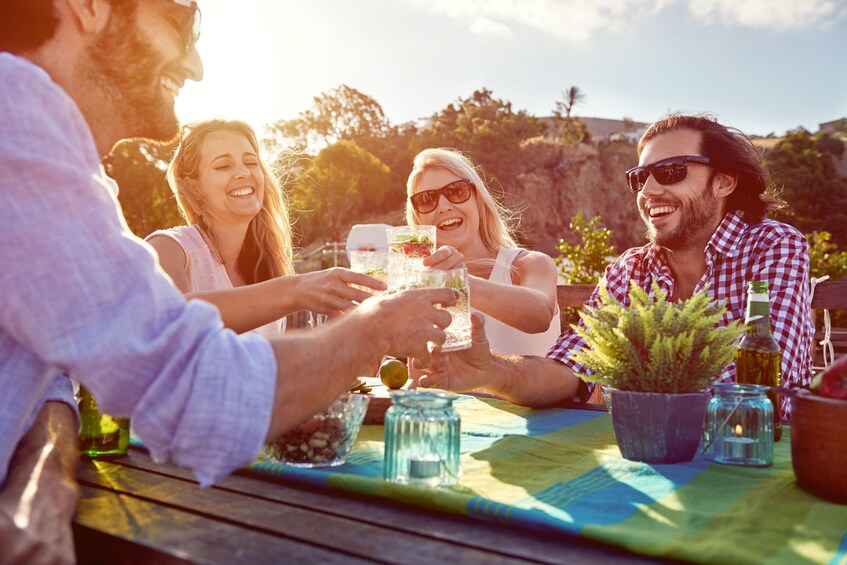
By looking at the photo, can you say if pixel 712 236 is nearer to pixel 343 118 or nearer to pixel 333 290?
pixel 333 290

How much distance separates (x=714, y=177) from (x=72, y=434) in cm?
302

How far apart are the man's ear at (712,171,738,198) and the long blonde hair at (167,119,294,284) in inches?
95.5

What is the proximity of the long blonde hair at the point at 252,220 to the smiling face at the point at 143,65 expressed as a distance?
234 cm

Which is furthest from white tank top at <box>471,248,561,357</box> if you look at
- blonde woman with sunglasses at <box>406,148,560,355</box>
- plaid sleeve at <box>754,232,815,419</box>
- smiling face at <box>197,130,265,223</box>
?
smiling face at <box>197,130,265,223</box>

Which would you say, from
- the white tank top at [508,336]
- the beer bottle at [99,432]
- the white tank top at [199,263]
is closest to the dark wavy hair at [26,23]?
the beer bottle at [99,432]

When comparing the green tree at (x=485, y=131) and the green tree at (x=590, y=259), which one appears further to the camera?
the green tree at (x=485, y=131)

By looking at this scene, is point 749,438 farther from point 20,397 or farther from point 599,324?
point 20,397

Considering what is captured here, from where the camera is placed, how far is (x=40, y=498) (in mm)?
1039

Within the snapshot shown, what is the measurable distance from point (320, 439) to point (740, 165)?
2.70m

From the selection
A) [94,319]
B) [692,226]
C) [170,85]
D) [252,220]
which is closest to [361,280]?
[170,85]

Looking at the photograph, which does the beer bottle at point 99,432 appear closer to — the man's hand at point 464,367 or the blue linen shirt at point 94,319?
the blue linen shirt at point 94,319

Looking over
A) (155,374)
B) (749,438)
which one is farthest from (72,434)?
(749,438)

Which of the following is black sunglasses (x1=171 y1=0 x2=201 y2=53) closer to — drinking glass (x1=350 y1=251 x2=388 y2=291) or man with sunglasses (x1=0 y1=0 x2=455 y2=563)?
man with sunglasses (x1=0 y1=0 x2=455 y2=563)

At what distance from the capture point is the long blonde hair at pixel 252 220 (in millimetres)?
3959
